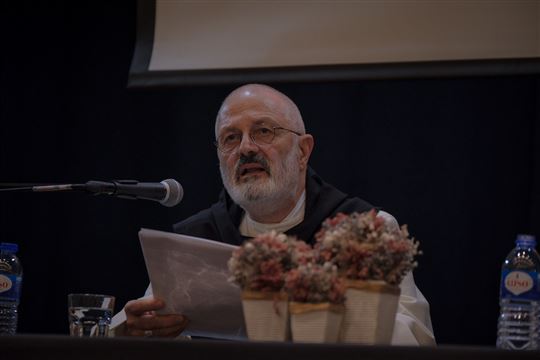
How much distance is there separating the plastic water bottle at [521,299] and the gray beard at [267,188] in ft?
3.73

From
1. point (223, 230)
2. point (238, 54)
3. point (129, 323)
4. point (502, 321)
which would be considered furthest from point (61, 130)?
point (502, 321)

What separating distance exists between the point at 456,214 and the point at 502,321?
2.01 m

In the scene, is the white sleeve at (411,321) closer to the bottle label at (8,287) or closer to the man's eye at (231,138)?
the man's eye at (231,138)

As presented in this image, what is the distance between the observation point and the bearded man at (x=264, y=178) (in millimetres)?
3635

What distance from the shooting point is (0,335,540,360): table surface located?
5.77ft

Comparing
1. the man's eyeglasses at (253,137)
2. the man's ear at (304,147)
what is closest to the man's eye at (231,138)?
the man's eyeglasses at (253,137)

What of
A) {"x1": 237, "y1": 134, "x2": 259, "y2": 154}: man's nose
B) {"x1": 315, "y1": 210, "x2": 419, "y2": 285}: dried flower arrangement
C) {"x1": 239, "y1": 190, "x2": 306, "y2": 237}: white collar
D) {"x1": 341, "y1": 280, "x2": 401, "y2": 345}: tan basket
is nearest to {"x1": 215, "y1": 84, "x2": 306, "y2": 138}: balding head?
{"x1": 237, "y1": 134, "x2": 259, "y2": 154}: man's nose

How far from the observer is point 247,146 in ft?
11.8

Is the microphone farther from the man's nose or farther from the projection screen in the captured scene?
the projection screen

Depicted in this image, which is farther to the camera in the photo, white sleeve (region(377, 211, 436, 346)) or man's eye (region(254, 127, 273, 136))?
man's eye (region(254, 127, 273, 136))

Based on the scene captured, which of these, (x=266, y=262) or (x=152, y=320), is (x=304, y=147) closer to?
(x=152, y=320)

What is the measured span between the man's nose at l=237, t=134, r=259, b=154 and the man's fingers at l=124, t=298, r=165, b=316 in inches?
42.0

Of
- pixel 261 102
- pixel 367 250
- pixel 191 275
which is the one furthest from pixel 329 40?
pixel 367 250

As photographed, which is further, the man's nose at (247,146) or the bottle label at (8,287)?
the man's nose at (247,146)
